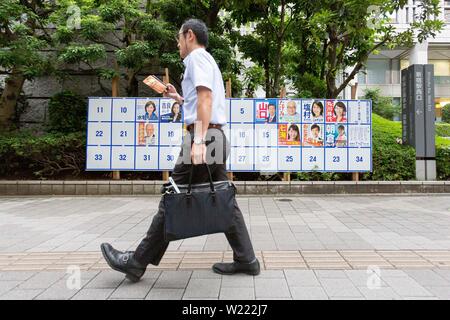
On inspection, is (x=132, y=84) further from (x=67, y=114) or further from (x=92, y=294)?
(x=92, y=294)

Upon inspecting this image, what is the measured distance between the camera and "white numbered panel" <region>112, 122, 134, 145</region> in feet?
27.2

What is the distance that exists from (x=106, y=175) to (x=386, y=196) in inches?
245

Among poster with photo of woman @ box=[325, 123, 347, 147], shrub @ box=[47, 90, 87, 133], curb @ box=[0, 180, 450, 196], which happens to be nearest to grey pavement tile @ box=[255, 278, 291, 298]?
curb @ box=[0, 180, 450, 196]

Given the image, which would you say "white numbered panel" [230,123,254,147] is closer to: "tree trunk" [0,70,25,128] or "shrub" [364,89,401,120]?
"tree trunk" [0,70,25,128]

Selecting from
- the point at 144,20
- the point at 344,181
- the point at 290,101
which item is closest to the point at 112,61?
the point at 144,20

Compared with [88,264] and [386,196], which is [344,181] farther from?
[88,264]

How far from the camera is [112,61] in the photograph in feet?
33.4

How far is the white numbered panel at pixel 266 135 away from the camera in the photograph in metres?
8.29

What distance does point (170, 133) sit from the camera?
8320 mm

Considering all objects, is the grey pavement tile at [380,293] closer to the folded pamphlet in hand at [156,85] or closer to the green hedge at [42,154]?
the folded pamphlet in hand at [156,85]

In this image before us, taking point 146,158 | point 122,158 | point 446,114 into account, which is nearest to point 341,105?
point 146,158

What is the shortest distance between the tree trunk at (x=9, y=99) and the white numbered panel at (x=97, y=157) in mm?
2793

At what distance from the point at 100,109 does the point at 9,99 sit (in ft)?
9.30

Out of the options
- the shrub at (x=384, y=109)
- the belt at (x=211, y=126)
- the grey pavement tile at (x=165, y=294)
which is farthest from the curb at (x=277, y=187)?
the shrub at (x=384, y=109)
